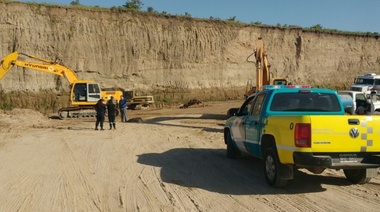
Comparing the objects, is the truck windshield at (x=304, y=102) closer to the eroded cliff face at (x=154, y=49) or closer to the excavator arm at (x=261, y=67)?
the excavator arm at (x=261, y=67)

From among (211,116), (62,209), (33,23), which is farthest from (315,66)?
(62,209)

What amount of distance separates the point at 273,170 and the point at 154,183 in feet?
7.86

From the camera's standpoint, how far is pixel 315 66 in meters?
53.9

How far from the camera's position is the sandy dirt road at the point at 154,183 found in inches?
292

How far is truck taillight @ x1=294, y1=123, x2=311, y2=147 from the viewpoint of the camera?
302 inches

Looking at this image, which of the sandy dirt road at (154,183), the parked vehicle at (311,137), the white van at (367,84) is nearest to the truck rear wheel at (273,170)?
the parked vehicle at (311,137)

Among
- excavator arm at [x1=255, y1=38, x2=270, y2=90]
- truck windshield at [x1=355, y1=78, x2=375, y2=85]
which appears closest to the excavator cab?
excavator arm at [x1=255, y1=38, x2=270, y2=90]

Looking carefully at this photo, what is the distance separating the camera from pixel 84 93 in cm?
3008

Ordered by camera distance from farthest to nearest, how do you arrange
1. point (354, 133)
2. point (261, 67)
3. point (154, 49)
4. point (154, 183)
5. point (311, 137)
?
point (154, 49), point (261, 67), point (154, 183), point (354, 133), point (311, 137)

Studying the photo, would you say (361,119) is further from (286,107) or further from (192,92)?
(192,92)

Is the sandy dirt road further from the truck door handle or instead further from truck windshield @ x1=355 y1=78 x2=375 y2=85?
truck windshield @ x1=355 y1=78 x2=375 y2=85

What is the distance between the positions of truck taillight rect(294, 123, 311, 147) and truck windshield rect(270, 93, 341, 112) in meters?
1.75

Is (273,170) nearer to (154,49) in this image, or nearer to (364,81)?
(364,81)

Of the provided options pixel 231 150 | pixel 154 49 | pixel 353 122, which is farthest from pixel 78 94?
pixel 353 122
